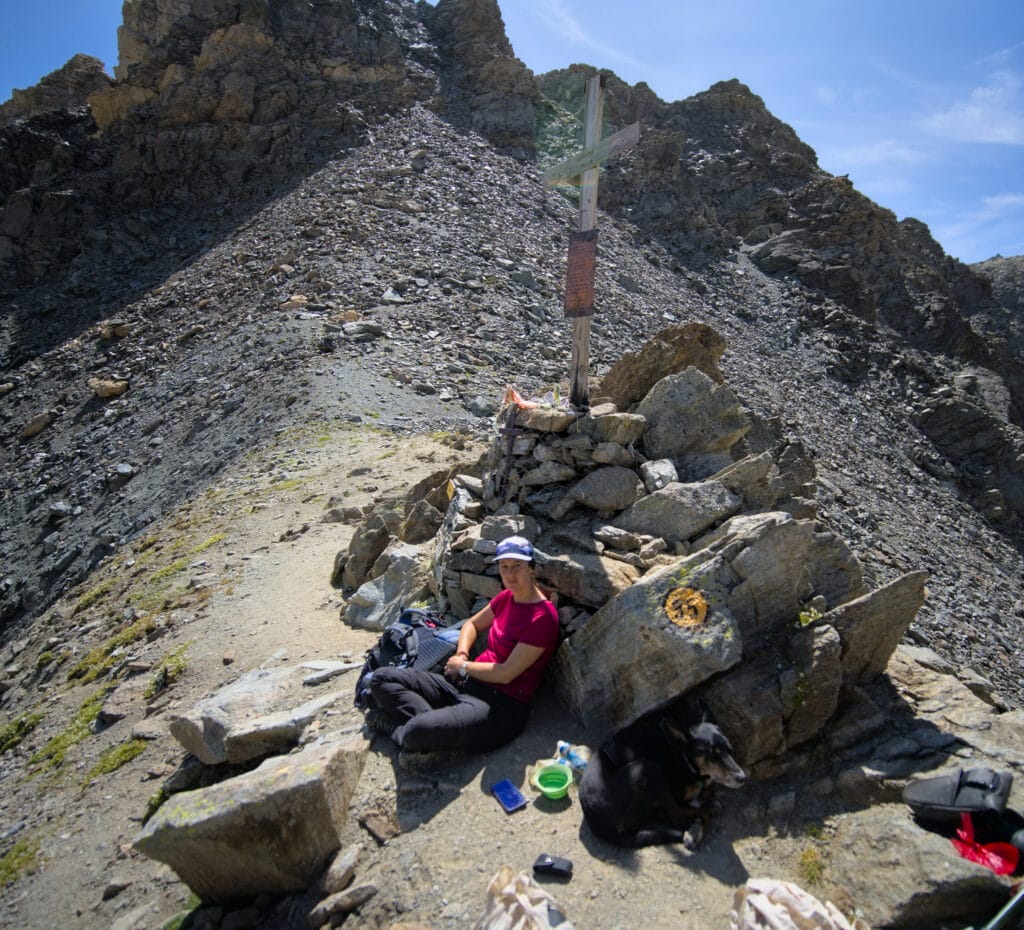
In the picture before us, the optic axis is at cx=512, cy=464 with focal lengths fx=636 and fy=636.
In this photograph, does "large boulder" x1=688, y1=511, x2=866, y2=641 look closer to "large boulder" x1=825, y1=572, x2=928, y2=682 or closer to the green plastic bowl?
"large boulder" x1=825, y1=572, x2=928, y2=682

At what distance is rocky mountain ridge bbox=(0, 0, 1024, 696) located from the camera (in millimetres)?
17219

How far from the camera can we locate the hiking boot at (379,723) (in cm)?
465

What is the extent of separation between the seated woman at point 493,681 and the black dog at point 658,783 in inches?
30.8

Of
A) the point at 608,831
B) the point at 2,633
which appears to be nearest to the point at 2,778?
the point at 608,831

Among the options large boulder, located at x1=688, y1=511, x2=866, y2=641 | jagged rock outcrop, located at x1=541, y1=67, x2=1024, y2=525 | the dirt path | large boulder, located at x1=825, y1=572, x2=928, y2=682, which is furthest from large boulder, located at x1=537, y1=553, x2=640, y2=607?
jagged rock outcrop, located at x1=541, y1=67, x2=1024, y2=525

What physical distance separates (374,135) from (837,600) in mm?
35449

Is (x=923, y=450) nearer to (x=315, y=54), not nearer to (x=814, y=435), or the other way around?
(x=814, y=435)

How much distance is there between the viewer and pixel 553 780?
4.19m

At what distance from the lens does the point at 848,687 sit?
450 centimetres

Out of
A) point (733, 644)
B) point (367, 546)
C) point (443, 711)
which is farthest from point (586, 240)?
point (443, 711)

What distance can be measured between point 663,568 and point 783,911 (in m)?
2.26

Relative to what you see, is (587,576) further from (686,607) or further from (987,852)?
(987,852)

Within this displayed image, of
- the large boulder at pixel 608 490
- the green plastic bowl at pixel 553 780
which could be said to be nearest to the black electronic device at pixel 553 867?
the green plastic bowl at pixel 553 780

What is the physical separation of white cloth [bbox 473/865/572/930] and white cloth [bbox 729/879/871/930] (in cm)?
86
